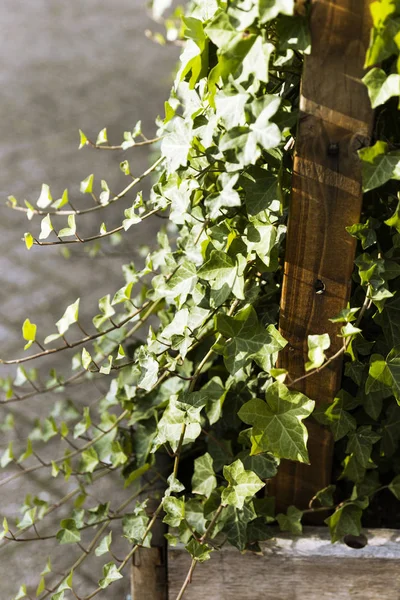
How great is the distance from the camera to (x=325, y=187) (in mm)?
959

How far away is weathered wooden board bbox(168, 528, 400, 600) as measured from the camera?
4.09 feet

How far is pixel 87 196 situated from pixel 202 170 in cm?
222

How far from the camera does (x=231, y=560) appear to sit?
4.15ft

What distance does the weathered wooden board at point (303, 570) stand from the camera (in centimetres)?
125

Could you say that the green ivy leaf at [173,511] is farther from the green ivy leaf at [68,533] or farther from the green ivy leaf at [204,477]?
the green ivy leaf at [68,533]

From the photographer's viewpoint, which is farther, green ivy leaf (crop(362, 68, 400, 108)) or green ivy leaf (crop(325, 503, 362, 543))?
green ivy leaf (crop(325, 503, 362, 543))

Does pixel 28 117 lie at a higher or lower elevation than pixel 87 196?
higher

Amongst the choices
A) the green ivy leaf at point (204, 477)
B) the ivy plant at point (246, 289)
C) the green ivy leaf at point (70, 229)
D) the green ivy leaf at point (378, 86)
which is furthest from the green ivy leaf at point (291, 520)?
the green ivy leaf at point (378, 86)

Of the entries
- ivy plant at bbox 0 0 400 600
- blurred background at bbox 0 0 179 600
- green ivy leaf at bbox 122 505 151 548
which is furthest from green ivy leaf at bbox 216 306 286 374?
blurred background at bbox 0 0 179 600

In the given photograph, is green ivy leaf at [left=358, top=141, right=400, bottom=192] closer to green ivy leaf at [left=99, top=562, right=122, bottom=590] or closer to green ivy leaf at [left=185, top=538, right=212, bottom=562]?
green ivy leaf at [left=185, top=538, right=212, bottom=562]

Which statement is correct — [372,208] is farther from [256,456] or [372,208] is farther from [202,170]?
[256,456]

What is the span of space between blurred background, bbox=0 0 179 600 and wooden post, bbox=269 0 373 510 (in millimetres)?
1008

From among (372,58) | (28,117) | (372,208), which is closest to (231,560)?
(372,208)

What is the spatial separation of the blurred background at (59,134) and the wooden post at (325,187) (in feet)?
3.31
